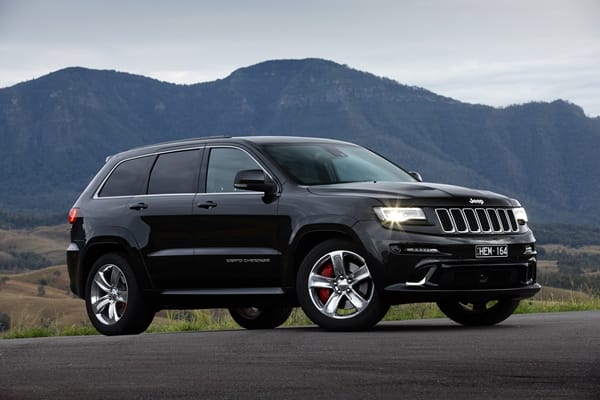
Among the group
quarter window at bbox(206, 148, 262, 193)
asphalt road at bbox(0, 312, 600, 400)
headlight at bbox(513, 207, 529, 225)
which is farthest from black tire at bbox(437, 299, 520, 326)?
quarter window at bbox(206, 148, 262, 193)

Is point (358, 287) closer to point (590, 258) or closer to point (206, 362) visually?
point (206, 362)

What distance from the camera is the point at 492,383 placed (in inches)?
276

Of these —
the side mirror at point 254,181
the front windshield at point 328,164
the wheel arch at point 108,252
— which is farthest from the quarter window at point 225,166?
the wheel arch at point 108,252

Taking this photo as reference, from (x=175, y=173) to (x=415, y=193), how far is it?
274 centimetres

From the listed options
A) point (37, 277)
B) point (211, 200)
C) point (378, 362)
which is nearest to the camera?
point (378, 362)

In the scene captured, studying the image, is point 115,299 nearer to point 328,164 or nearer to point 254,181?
point 254,181

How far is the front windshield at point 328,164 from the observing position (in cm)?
1134

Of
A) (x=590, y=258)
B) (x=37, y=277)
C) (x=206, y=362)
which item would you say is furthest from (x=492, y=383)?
(x=590, y=258)

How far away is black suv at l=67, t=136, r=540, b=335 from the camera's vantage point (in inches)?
Answer: 413

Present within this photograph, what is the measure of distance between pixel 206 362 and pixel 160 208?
3546mm

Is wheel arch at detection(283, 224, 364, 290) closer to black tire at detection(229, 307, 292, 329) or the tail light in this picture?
black tire at detection(229, 307, 292, 329)

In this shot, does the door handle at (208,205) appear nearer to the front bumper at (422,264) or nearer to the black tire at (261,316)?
the front bumper at (422,264)

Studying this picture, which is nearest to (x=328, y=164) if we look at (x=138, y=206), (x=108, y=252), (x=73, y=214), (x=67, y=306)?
(x=138, y=206)

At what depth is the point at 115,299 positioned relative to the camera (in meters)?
12.3
